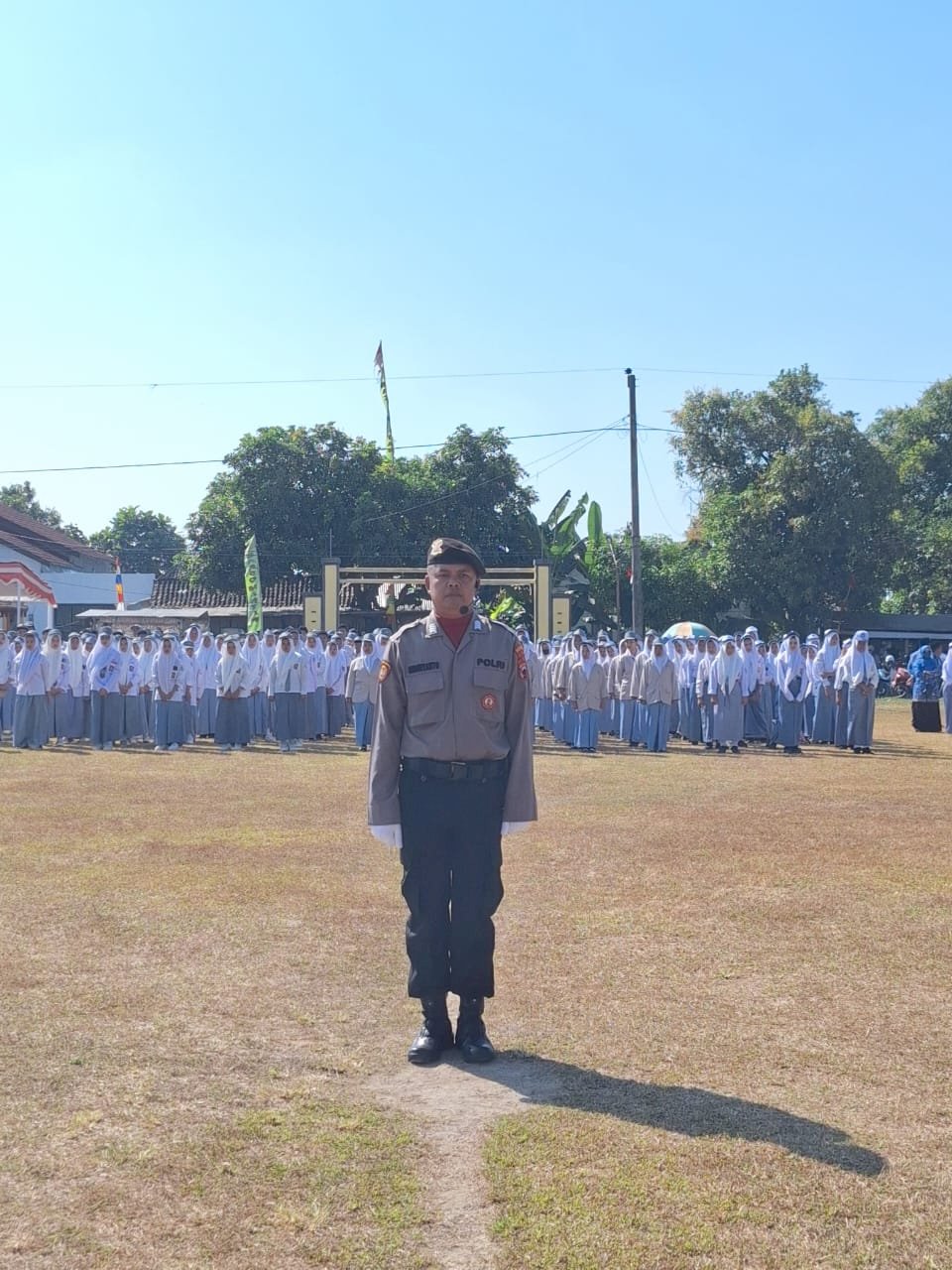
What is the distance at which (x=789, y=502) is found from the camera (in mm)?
38062

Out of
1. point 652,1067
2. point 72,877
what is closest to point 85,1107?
point 652,1067

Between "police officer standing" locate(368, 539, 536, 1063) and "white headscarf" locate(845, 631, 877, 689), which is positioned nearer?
"police officer standing" locate(368, 539, 536, 1063)

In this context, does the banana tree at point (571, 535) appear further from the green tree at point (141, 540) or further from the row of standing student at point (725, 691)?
the green tree at point (141, 540)

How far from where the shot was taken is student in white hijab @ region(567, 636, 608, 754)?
1984 centimetres

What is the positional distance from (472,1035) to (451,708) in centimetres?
124

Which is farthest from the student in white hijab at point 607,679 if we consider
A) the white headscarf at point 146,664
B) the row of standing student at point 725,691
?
the white headscarf at point 146,664

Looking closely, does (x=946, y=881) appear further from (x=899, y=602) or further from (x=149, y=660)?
(x=899, y=602)

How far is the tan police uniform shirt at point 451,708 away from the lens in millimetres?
4871

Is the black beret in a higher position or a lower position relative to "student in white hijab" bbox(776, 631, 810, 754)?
higher

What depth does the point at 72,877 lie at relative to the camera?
820 cm

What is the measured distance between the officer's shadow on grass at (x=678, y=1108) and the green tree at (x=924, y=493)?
4073cm

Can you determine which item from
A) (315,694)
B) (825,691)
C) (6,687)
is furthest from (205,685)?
(825,691)

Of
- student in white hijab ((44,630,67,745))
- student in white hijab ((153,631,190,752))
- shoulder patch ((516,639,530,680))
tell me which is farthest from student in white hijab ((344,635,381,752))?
shoulder patch ((516,639,530,680))

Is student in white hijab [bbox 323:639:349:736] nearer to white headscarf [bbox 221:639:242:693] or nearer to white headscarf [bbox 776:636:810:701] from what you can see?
white headscarf [bbox 221:639:242:693]
